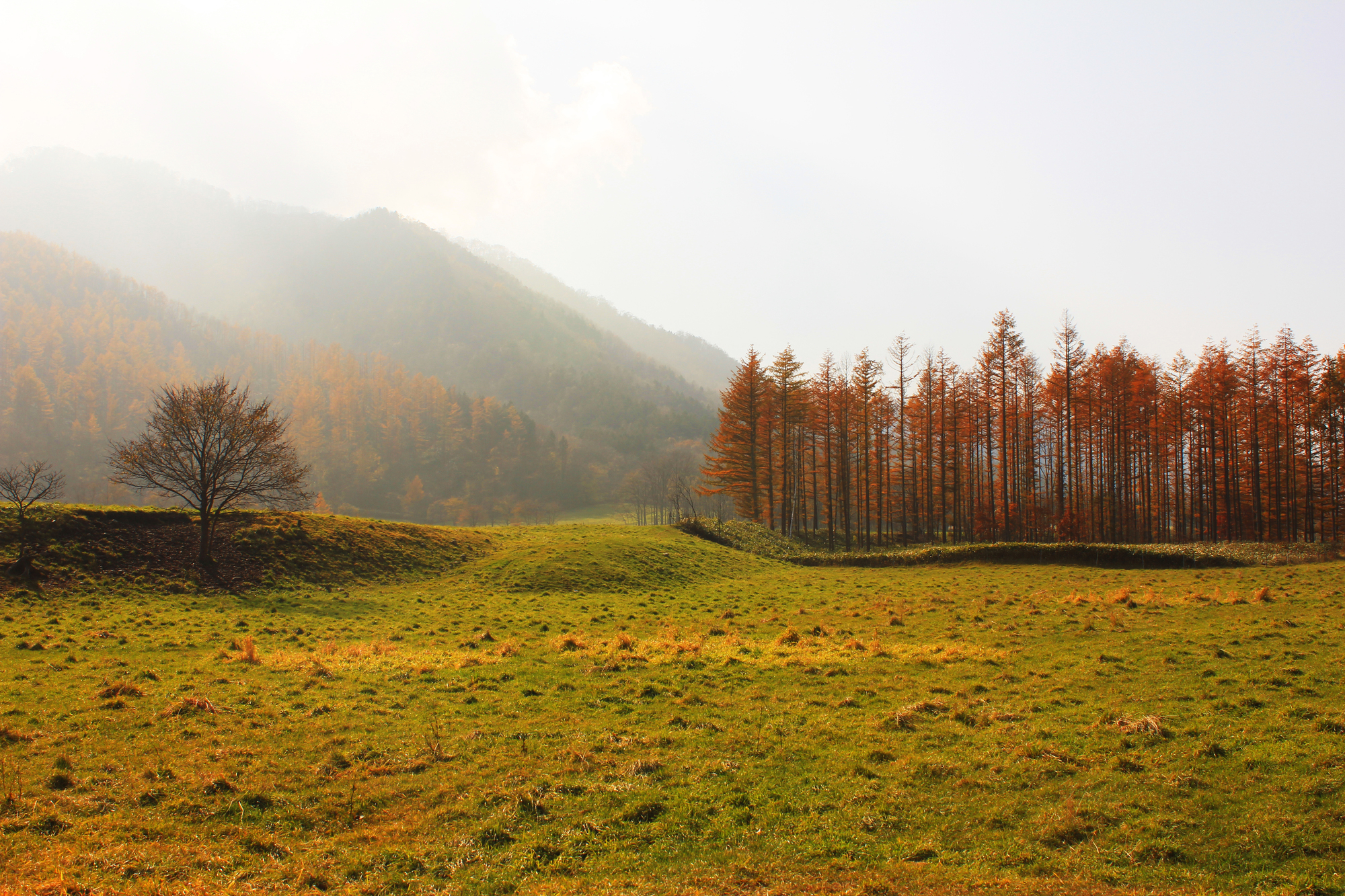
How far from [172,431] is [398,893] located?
105 ft

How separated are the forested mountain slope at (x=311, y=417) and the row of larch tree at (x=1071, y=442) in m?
72.4

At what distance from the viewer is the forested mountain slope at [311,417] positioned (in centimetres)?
11806

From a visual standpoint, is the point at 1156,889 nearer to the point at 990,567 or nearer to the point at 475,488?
the point at 990,567

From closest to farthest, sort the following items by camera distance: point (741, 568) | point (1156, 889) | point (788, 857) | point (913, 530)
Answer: point (1156, 889), point (788, 857), point (741, 568), point (913, 530)

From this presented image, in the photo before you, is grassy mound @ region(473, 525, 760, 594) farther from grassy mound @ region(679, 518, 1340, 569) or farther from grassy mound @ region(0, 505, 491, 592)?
grassy mound @ region(679, 518, 1340, 569)

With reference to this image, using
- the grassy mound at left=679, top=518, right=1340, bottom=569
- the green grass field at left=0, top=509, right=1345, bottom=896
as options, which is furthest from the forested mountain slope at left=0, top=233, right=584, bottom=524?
the green grass field at left=0, top=509, right=1345, bottom=896

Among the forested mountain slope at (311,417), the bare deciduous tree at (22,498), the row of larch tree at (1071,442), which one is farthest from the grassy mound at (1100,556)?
the forested mountain slope at (311,417)

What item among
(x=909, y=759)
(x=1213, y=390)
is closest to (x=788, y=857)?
(x=909, y=759)

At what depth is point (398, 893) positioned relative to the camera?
584 centimetres

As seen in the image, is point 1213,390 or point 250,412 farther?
point 1213,390

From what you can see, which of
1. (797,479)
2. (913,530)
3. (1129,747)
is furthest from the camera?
(797,479)

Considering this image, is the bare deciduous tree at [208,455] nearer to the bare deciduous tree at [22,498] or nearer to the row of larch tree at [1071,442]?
the bare deciduous tree at [22,498]

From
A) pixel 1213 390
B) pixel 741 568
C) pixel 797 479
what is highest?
pixel 1213 390

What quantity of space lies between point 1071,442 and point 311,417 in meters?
151
